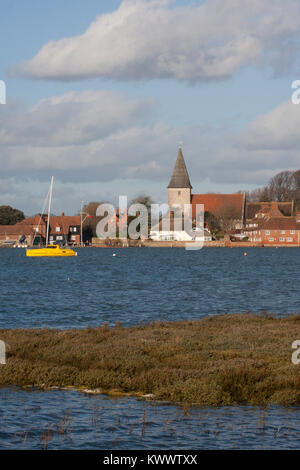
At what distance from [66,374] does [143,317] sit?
49.4 ft

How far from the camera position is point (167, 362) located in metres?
19.4

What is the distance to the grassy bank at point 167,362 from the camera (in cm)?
1688

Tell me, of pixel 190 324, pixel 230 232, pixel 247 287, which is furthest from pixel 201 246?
pixel 190 324

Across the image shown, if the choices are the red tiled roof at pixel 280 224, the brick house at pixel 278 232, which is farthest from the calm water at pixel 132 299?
the brick house at pixel 278 232

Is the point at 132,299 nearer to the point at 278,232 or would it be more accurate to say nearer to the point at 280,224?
the point at 280,224

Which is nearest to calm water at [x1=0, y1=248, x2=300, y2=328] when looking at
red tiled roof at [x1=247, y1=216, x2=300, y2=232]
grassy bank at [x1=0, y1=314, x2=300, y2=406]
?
grassy bank at [x1=0, y1=314, x2=300, y2=406]

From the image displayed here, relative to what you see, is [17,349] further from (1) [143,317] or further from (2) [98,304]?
(2) [98,304]

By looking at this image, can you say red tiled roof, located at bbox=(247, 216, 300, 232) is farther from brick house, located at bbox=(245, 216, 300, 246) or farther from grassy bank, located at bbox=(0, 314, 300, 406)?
grassy bank, located at bbox=(0, 314, 300, 406)

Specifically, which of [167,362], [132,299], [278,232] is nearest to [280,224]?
[278,232]

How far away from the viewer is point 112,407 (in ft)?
52.7

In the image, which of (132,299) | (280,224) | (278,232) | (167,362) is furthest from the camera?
(278,232)

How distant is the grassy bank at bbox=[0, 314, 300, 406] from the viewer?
55.4 feet

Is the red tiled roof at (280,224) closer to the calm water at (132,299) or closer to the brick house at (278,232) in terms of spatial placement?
the brick house at (278,232)

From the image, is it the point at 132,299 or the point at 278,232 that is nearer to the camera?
the point at 132,299
